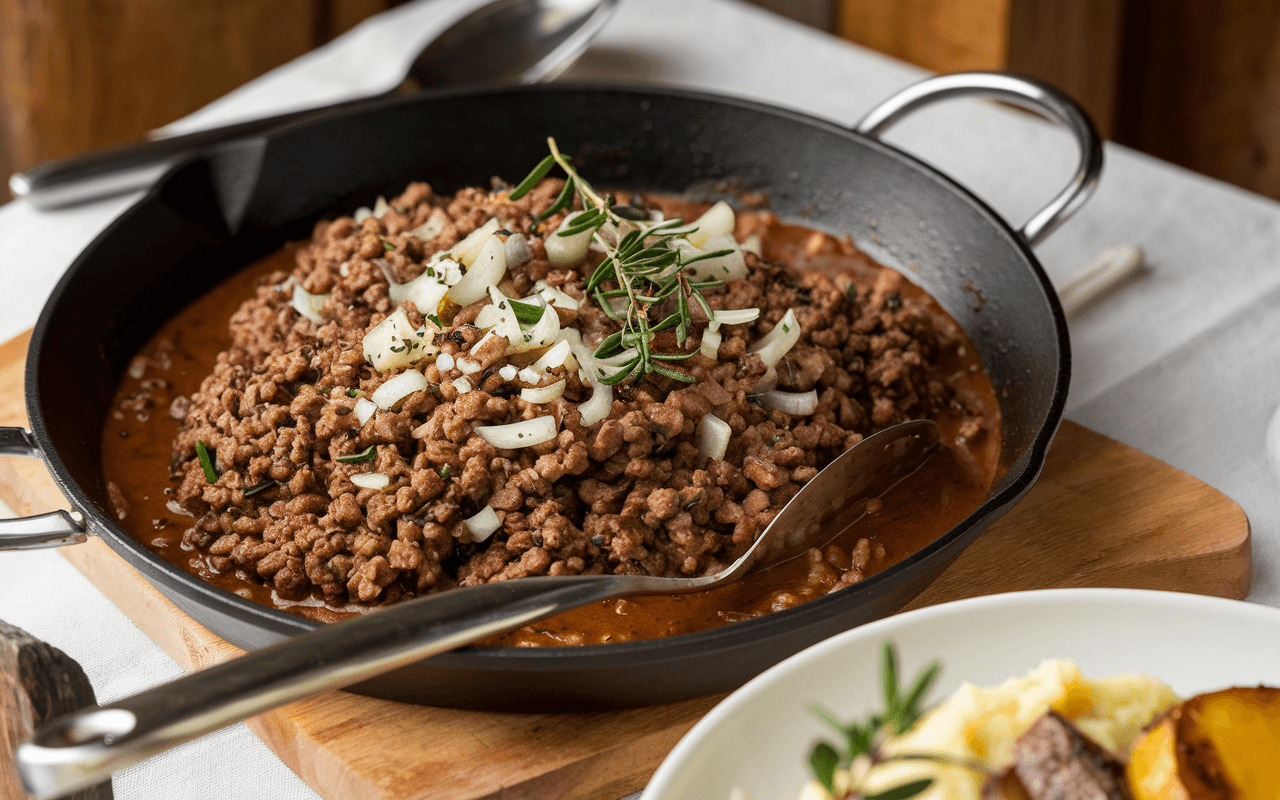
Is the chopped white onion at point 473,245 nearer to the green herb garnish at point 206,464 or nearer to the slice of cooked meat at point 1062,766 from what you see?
the green herb garnish at point 206,464

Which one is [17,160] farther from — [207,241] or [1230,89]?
[1230,89]

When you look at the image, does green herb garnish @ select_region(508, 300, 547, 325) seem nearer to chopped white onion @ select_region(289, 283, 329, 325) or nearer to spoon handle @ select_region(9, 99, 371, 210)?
chopped white onion @ select_region(289, 283, 329, 325)

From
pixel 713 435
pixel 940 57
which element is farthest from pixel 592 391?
pixel 940 57

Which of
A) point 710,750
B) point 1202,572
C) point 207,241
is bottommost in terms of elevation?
point 1202,572

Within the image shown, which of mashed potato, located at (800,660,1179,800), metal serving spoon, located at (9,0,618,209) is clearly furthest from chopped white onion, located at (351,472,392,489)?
metal serving spoon, located at (9,0,618,209)

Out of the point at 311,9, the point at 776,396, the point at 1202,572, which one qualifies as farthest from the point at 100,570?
the point at 311,9

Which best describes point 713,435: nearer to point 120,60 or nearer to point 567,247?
point 567,247

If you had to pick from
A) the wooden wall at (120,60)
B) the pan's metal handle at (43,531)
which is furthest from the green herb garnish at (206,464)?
the wooden wall at (120,60)
